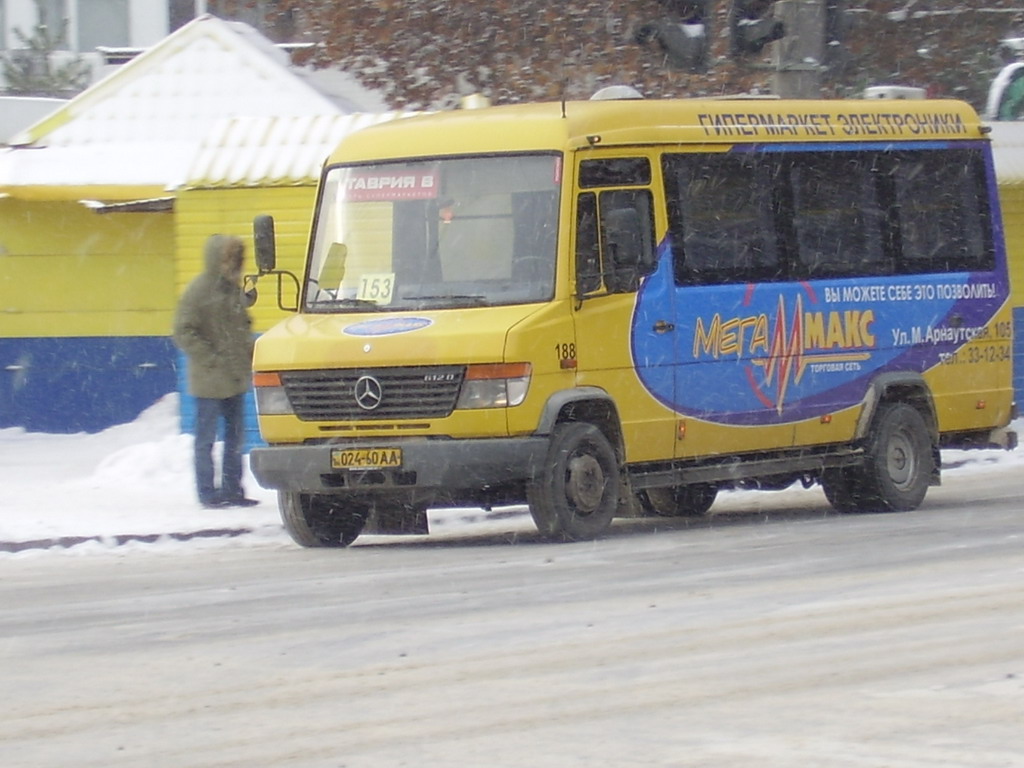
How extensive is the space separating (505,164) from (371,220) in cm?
87

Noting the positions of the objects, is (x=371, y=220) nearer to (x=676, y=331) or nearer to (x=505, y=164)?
(x=505, y=164)

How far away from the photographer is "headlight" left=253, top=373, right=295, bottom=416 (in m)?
13.6

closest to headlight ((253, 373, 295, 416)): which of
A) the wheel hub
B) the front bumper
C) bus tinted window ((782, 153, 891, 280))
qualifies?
the front bumper

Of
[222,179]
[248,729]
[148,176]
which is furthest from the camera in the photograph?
[148,176]

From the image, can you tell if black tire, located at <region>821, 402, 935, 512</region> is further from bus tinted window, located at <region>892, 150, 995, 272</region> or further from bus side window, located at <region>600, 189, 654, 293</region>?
bus side window, located at <region>600, 189, 654, 293</region>

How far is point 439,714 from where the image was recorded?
25.6 feet

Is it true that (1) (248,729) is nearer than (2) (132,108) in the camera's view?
Yes

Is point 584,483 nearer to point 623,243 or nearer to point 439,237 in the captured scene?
point 623,243

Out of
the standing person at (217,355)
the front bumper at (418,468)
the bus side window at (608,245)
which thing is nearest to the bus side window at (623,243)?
the bus side window at (608,245)

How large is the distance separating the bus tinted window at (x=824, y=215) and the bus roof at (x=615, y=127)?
150 millimetres

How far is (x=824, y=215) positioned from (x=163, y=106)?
10831 mm

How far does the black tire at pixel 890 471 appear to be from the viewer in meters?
15.6

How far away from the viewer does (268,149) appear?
20094 mm

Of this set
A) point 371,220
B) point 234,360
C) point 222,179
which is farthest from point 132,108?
point 371,220
